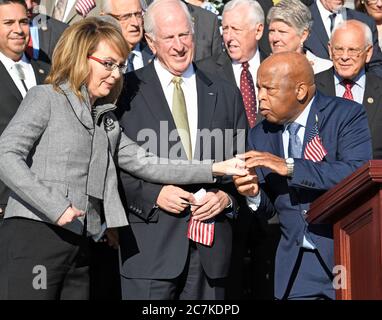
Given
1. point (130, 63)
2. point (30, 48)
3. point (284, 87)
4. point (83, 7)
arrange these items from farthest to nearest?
point (83, 7)
point (130, 63)
point (30, 48)
point (284, 87)

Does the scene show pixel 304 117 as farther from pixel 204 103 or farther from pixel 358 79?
pixel 358 79

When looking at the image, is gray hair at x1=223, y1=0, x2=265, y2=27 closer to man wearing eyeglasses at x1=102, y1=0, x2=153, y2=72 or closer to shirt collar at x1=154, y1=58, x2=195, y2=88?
man wearing eyeglasses at x1=102, y1=0, x2=153, y2=72

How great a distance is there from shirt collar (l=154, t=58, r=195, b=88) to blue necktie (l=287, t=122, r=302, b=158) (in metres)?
0.80

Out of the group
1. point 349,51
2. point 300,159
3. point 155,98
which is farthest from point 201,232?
point 349,51

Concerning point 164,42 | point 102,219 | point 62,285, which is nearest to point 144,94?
point 164,42

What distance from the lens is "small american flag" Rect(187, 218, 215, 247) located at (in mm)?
6992

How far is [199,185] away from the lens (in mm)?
7160

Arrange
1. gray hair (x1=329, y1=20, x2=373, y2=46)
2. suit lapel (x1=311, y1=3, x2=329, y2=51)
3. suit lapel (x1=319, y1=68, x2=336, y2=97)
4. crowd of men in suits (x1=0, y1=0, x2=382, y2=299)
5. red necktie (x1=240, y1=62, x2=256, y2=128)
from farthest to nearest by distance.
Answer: suit lapel (x1=311, y1=3, x2=329, y2=51) < gray hair (x1=329, y1=20, x2=373, y2=46) < suit lapel (x1=319, y1=68, x2=336, y2=97) < red necktie (x1=240, y1=62, x2=256, y2=128) < crowd of men in suits (x1=0, y1=0, x2=382, y2=299)

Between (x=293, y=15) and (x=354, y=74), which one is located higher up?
(x=293, y=15)

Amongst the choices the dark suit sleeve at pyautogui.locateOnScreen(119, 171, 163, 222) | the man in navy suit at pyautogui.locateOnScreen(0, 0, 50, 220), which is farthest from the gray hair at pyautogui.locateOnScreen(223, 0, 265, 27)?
the dark suit sleeve at pyautogui.locateOnScreen(119, 171, 163, 222)

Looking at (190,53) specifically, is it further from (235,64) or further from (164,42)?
(235,64)

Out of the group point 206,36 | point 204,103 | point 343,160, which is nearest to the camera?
point 343,160

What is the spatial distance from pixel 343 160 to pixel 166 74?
52.1 inches

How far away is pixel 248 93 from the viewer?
8.48 metres
